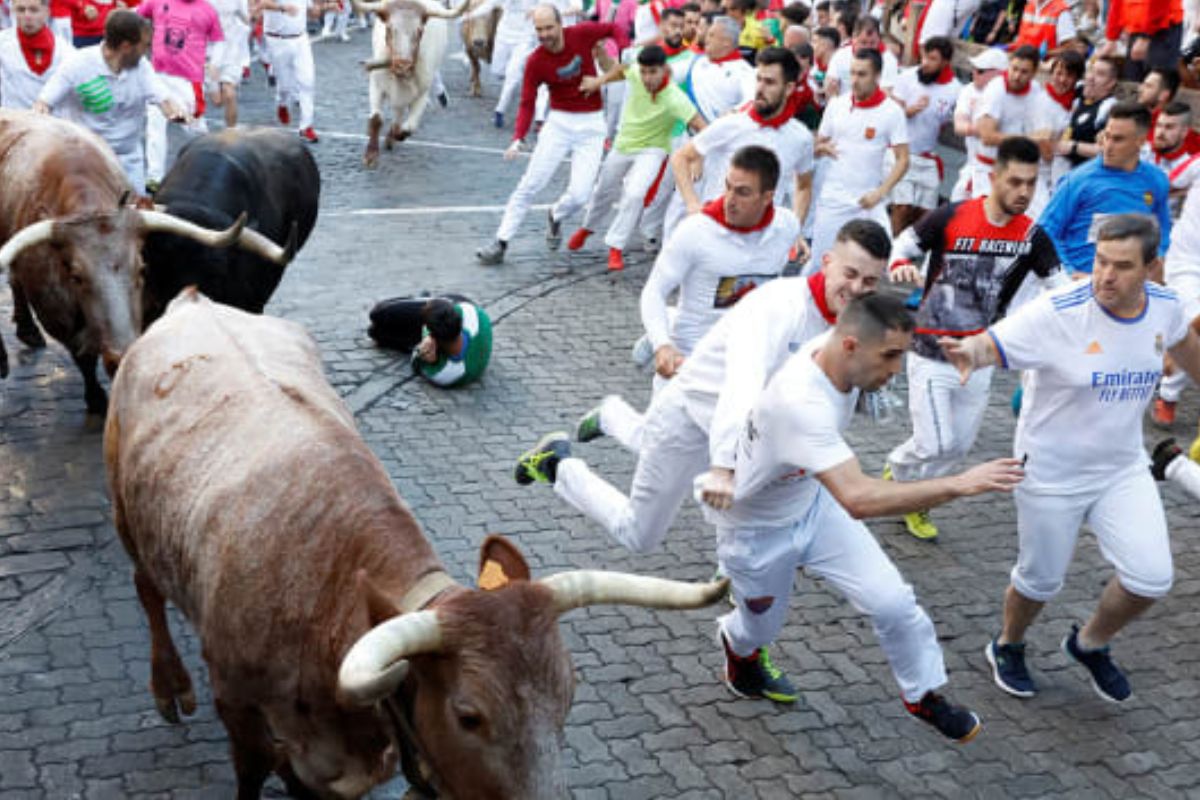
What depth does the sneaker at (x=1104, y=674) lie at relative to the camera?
6449 millimetres

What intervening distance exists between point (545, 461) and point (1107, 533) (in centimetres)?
291

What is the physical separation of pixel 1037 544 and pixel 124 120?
7988mm

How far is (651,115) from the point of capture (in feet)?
42.0

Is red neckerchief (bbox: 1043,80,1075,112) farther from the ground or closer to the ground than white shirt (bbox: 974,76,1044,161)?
farther from the ground

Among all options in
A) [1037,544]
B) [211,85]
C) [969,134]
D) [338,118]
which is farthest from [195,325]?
[338,118]

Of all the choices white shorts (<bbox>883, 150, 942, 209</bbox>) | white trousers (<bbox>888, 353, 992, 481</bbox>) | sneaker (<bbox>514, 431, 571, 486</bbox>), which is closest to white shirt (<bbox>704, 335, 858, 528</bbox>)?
sneaker (<bbox>514, 431, 571, 486</bbox>)

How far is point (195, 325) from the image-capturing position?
19.4 feet

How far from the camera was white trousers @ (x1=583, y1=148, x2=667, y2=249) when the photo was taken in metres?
12.8

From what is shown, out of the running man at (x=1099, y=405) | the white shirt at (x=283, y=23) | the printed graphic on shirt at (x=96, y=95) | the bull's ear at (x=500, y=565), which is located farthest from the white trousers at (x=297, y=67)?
the bull's ear at (x=500, y=565)

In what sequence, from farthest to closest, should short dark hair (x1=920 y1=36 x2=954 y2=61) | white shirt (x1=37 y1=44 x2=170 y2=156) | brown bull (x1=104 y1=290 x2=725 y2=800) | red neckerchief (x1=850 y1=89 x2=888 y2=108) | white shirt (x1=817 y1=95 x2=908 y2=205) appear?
short dark hair (x1=920 y1=36 x2=954 y2=61)
red neckerchief (x1=850 y1=89 x2=888 y2=108)
white shirt (x1=817 y1=95 x2=908 y2=205)
white shirt (x1=37 y1=44 x2=170 y2=156)
brown bull (x1=104 y1=290 x2=725 y2=800)

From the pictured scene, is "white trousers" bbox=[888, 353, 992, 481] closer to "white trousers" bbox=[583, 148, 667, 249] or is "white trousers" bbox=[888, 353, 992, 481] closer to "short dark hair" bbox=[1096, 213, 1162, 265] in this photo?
"short dark hair" bbox=[1096, 213, 1162, 265]

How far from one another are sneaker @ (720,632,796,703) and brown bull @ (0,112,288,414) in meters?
3.72

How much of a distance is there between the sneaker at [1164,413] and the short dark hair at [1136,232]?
416cm

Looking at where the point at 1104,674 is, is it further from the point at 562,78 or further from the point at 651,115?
the point at 562,78
